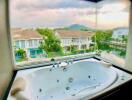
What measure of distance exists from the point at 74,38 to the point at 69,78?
0.88 meters

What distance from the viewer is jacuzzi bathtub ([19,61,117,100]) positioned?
7.49ft

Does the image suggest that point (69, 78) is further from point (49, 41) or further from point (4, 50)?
point (4, 50)

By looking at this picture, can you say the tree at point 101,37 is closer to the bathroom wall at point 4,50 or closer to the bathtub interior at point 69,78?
the bathtub interior at point 69,78

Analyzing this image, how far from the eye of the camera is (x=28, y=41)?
2469 millimetres

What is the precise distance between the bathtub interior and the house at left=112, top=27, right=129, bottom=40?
624 millimetres

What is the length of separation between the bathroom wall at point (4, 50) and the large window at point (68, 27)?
0.61ft

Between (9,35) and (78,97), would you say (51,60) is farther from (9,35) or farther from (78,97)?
(78,97)

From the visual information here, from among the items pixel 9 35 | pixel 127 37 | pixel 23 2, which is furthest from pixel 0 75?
pixel 127 37

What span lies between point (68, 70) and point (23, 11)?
1.39m

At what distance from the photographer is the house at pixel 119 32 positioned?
7.64ft

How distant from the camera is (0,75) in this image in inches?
61.9

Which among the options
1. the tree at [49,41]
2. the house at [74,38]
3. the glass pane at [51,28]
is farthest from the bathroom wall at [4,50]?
the house at [74,38]

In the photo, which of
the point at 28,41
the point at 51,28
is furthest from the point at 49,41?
the point at 28,41

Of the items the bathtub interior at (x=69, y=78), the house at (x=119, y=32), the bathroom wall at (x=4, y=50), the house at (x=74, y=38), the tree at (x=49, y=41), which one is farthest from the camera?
the house at (x=74, y=38)
